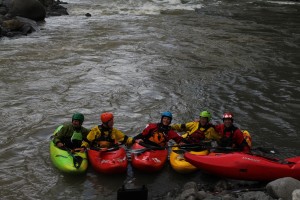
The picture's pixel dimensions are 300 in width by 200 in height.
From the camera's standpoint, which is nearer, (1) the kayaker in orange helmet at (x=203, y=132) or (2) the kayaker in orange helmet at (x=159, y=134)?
(2) the kayaker in orange helmet at (x=159, y=134)

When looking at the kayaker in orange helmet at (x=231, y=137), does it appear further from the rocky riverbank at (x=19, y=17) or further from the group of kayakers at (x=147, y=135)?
the rocky riverbank at (x=19, y=17)

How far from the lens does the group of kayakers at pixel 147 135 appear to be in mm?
6832

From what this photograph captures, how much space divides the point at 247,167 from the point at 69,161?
2817 mm

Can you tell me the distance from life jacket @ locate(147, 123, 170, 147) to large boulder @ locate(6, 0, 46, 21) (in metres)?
14.7

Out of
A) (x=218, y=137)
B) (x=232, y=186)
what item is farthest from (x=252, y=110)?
(x=232, y=186)

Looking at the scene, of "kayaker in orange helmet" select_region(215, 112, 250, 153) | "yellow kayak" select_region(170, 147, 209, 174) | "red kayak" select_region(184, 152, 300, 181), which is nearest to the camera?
"red kayak" select_region(184, 152, 300, 181)

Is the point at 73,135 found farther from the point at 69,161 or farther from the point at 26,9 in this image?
the point at 26,9

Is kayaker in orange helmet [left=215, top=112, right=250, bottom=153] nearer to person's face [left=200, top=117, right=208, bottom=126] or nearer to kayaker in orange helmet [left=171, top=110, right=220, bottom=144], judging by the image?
kayaker in orange helmet [left=171, top=110, right=220, bottom=144]

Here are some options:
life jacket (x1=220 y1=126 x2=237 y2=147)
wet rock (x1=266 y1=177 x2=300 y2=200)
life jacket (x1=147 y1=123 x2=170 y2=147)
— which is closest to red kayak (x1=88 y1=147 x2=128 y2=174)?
life jacket (x1=147 y1=123 x2=170 y2=147)

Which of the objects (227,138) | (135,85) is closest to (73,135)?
(227,138)

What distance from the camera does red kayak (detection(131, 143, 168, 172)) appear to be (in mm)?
6406

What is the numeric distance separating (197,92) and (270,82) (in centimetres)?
233

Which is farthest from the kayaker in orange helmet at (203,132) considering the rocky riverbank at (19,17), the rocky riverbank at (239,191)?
the rocky riverbank at (19,17)

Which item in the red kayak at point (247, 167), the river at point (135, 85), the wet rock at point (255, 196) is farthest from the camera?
the river at point (135, 85)
